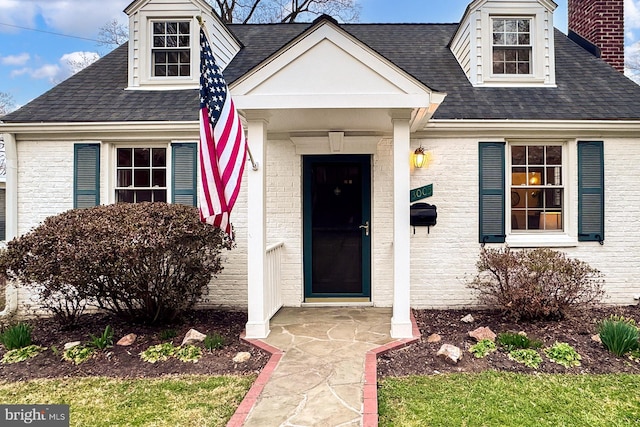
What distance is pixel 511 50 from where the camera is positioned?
6871mm

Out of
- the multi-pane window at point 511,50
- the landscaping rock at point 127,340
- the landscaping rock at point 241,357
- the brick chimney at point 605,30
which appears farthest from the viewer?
the brick chimney at point 605,30

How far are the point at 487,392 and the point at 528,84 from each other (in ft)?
17.5

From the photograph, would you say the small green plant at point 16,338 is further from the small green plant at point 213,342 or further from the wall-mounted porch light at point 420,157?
the wall-mounted porch light at point 420,157

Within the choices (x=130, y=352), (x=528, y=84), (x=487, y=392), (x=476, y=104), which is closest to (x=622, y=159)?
(x=528, y=84)

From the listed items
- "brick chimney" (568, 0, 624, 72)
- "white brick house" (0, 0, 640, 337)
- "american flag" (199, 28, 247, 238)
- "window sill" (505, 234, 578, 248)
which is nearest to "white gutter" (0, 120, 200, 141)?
"white brick house" (0, 0, 640, 337)

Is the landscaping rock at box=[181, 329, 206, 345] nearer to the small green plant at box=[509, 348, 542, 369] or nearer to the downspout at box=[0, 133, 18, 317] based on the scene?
the downspout at box=[0, 133, 18, 317]

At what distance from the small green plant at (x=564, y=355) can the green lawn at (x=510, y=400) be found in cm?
25

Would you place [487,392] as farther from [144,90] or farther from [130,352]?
[144,90]

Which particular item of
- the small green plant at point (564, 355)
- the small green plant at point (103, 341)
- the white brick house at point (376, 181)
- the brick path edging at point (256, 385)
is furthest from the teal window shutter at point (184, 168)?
the small green plant at point (564, 355)

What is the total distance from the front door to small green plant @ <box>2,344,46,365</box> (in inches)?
135

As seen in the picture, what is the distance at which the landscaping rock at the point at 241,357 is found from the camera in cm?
413

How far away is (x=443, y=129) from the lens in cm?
588

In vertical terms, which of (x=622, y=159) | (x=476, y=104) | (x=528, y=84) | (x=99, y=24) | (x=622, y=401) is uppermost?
(x=99, y=24)

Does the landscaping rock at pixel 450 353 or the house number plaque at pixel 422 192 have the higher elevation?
the house number plaque at pixel 422 192
